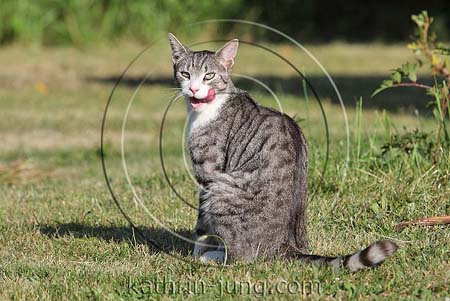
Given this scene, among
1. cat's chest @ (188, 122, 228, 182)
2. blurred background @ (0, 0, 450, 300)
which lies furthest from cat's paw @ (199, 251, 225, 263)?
cat's chest @ (188, 122, 228, 182)

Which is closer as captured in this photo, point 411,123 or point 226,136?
point 226,136

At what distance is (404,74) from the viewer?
6223 mm

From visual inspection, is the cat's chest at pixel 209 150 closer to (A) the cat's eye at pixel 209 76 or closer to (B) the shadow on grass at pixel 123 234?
(A) the cat's eye at pixel 209 76

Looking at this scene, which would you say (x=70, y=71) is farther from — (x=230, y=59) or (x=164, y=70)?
(x=230, y=59)

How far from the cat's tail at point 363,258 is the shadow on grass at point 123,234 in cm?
95

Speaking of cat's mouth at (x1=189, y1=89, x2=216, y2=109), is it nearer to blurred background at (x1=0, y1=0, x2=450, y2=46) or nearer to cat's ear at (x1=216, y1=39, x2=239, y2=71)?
cat's ear at (x1=216, y1=39, x2=239, y2=71)

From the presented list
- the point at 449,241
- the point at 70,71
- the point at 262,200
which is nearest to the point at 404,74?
the point at 449,241

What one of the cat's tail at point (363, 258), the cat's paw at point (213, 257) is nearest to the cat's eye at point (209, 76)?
the cat's paw at point (213, 257)

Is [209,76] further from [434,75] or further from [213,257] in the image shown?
[434,75]

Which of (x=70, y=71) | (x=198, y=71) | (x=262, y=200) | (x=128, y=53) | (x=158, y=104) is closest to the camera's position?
(x=262, y=200)

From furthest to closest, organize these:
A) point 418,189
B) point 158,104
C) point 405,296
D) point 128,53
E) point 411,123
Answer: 1. point 128,53
2. point 158,104
3. point 411,123
4. point 418,189
5. point 405,296

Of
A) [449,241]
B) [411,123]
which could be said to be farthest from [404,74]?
[411,123]

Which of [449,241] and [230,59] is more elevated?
[230,59]

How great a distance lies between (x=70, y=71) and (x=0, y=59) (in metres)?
1.83
